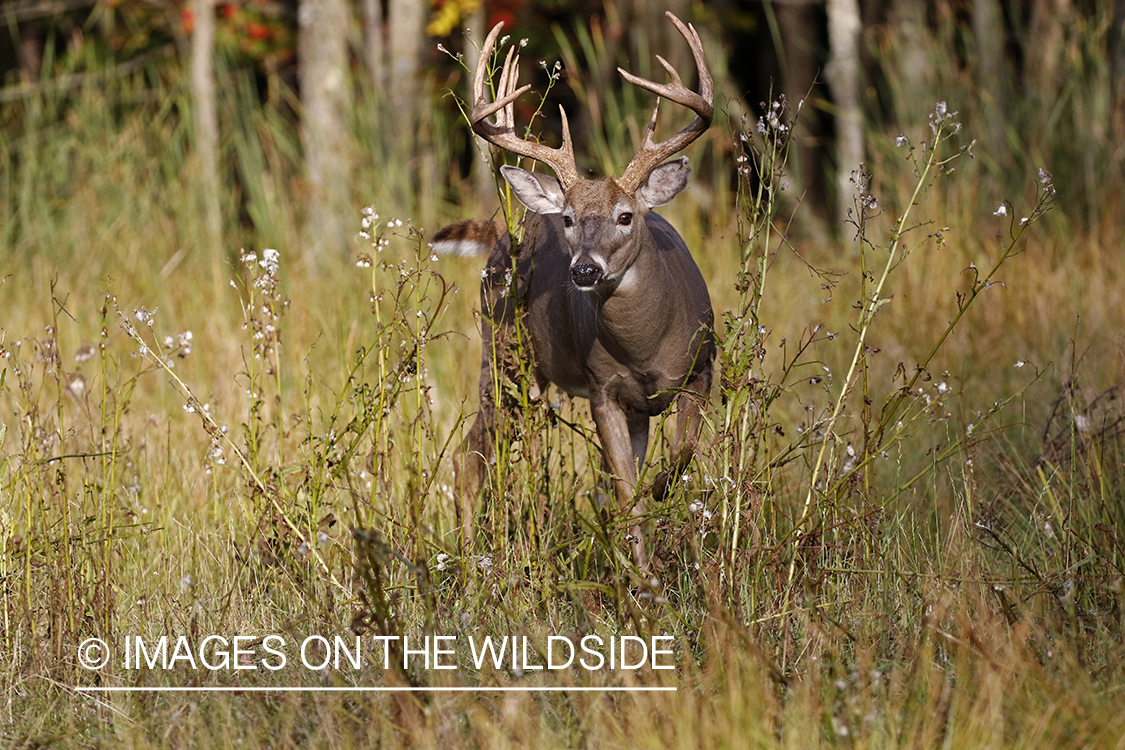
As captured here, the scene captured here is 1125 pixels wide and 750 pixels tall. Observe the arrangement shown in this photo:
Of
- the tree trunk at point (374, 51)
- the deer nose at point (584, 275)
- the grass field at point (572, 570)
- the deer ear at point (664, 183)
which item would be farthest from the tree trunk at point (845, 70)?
the deer nose at point (584, 275)

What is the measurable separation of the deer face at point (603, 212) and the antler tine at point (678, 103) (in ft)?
0.11

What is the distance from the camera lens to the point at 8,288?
7.18 meters

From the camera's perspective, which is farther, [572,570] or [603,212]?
[603,212]

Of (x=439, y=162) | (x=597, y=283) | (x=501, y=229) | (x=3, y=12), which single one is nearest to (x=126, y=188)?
(x=439, y=162)

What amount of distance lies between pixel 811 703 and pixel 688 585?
37.2 inches

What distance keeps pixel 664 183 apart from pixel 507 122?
512 mm

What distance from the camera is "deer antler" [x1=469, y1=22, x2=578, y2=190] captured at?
3.59 m

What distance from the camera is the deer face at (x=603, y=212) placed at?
12.1 feet

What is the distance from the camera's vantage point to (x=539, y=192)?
4039mm

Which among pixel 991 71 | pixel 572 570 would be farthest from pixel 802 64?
pixel 572 570

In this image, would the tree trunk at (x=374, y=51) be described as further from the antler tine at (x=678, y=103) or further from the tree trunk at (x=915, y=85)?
the antler tine at (x=678, y=103)

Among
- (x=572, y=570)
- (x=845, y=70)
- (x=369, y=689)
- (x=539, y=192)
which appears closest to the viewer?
(x=369, y=689)

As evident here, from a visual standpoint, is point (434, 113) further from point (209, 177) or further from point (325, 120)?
point (209, 177)

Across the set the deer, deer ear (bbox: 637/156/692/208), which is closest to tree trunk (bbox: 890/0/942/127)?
the deer
